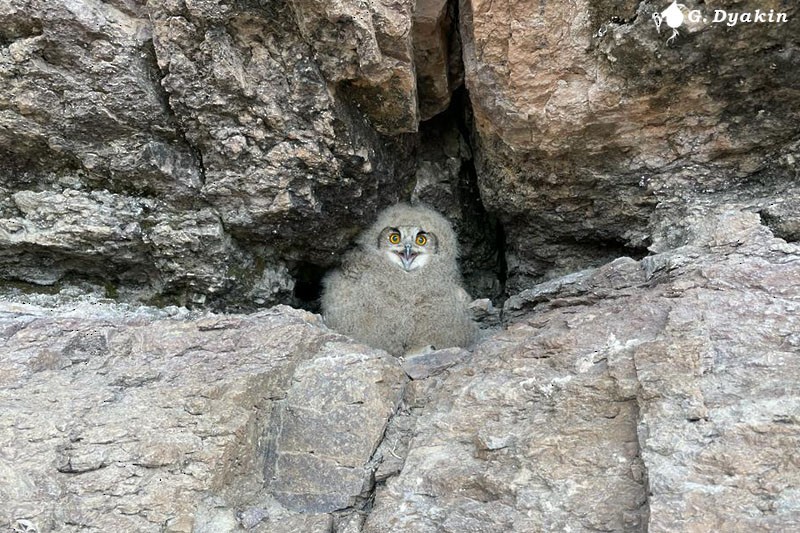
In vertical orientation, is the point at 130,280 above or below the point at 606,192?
below

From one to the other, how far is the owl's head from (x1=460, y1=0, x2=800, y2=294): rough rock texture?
538mm

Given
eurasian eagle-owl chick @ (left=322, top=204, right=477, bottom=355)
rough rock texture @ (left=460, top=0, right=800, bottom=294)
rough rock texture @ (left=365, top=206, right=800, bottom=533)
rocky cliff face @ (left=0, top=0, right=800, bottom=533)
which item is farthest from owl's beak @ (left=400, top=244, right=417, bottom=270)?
rough rock texture @ (left=365, top=206, right=800, bottom=533)

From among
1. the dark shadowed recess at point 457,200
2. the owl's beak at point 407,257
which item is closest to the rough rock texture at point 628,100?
the dark shadowed recess at point 457,200

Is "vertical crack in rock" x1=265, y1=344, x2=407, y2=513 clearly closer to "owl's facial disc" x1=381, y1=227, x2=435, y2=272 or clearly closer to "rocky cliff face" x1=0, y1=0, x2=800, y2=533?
"rocky cliff face" x1=0, y1=0, x2=800, y2=533

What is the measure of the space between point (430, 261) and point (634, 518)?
175 cm

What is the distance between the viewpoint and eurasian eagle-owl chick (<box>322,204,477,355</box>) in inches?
112

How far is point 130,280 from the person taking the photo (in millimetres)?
2572

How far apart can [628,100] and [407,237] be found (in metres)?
1.17

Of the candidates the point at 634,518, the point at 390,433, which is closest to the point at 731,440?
the point at 634,518

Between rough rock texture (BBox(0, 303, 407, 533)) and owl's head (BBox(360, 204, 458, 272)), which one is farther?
owl's head (BBox(360, 204, 458, 272))

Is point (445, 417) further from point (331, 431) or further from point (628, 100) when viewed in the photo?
point (628, 100)

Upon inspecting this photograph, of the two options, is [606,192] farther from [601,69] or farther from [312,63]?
[312,63]

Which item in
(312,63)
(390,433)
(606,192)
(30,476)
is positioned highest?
(312,63)

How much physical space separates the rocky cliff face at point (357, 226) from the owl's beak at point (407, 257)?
25cm
